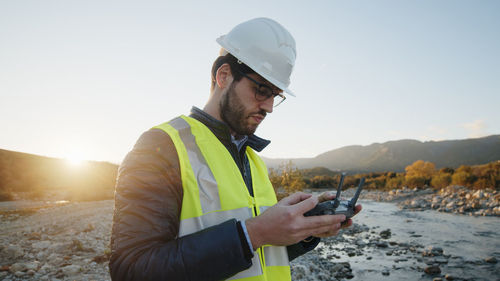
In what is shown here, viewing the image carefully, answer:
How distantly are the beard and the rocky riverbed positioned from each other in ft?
16.3

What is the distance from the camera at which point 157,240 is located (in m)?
0.96

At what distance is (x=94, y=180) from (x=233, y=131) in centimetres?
2937

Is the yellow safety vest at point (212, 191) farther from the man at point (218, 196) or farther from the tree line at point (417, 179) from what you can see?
the tree line at point (417, 179)

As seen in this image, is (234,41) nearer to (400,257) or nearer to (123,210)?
(123,210)

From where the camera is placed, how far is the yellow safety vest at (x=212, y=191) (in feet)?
3.78

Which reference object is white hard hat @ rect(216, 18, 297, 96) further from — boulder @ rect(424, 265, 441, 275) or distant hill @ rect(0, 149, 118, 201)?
distant hill @ rect(0, 149, 118, 201)

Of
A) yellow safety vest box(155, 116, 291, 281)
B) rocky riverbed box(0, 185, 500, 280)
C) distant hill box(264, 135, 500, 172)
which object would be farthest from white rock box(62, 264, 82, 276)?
distant hill box(264, 135, 500, 172)

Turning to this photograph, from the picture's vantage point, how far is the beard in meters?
1.59

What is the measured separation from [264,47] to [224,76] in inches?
12.7

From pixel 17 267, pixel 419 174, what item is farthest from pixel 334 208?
pixel 419 174

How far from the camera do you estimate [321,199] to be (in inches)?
54.8

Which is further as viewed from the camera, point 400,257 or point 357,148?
point 357,148

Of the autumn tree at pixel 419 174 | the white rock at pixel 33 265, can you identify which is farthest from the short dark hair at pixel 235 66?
the autumn tree at pixel 419 174

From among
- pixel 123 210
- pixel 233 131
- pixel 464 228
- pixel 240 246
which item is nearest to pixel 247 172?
pixel 233 131
